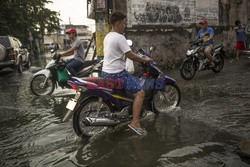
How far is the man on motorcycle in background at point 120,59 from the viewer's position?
13.3ft

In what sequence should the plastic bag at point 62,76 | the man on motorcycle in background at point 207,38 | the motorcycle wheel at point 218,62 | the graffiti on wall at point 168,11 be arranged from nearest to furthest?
the plastic bag at point 62,76
the man on motorcycle in background at point 207,38
the motorcycle wheel at point 218,62
the graffiti on wall at point 168,11

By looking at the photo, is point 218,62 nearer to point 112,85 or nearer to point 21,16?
point 112,85

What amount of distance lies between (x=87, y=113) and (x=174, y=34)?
873 cm

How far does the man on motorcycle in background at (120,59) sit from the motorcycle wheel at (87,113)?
0.44 m

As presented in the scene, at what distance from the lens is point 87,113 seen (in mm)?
4344

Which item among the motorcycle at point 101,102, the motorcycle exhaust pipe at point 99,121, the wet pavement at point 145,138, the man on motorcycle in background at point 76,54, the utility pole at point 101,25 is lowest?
the wet pavement at point 145,138

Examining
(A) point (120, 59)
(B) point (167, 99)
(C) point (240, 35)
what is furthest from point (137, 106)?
(C) point (240, 35)

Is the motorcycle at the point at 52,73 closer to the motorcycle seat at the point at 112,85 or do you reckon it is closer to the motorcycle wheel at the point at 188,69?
the motorcycle wheel at the point at 188,69

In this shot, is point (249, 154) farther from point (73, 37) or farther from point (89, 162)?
point (73, 37)

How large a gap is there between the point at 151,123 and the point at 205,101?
6.38 ft

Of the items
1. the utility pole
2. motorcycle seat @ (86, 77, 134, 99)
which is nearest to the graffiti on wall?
the utility pole

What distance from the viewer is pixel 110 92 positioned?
13.9ft

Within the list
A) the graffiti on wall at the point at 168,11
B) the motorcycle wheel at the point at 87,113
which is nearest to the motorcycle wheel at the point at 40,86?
the motorcycle wheel at the point at 87,113

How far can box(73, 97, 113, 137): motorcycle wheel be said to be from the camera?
13.7 feet
